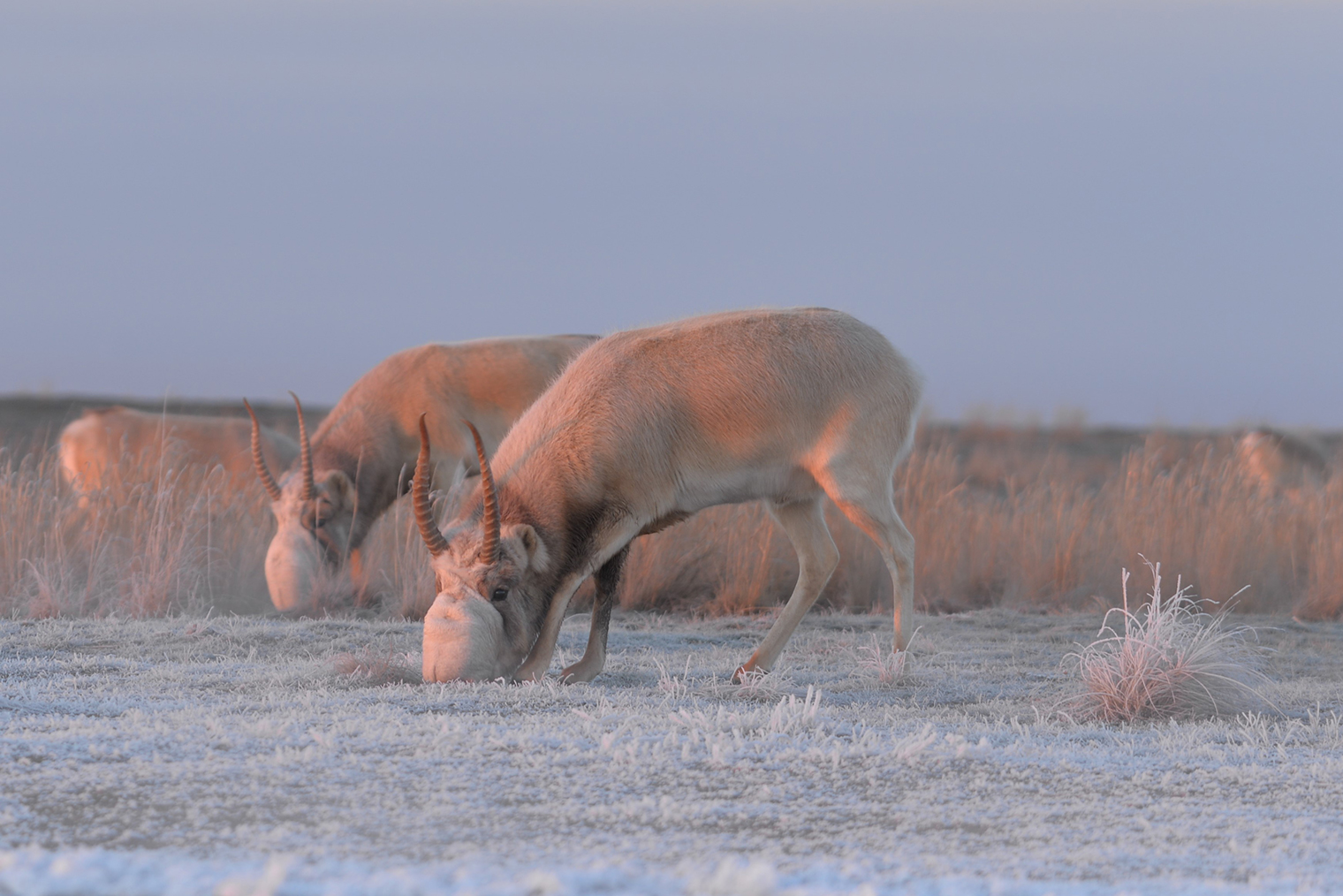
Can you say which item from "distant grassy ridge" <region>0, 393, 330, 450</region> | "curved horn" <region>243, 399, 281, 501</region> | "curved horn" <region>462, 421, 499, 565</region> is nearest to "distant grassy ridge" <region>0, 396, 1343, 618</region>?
"curved horn" <region>243, 399, 281, 501</region>

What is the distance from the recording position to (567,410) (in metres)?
5.45

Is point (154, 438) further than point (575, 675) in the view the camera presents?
Yes

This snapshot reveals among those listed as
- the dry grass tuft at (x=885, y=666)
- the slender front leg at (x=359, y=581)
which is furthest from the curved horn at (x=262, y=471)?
the dry grass tuft at (x=885, y=666)

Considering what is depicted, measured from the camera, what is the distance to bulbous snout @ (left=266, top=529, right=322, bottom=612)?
8445mm

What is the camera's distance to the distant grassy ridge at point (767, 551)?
827cm

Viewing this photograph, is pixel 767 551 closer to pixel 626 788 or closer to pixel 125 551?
pixel 125 551

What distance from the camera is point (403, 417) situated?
32.5ft

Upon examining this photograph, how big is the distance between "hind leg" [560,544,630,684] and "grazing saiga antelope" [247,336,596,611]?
4082 mm

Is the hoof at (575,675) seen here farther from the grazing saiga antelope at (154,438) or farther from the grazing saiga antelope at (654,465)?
the grazing saiga antelope at (154,438)

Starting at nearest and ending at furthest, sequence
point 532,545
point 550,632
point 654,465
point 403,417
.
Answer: point 532,545 < point 550,632 < point 654,465 < point 403,417

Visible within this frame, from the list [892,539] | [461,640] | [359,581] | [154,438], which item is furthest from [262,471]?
[892,539]

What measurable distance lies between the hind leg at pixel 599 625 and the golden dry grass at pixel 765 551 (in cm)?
291

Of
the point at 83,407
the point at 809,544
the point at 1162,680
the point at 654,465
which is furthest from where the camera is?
the point at 83,407

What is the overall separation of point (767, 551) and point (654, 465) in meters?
3.99
